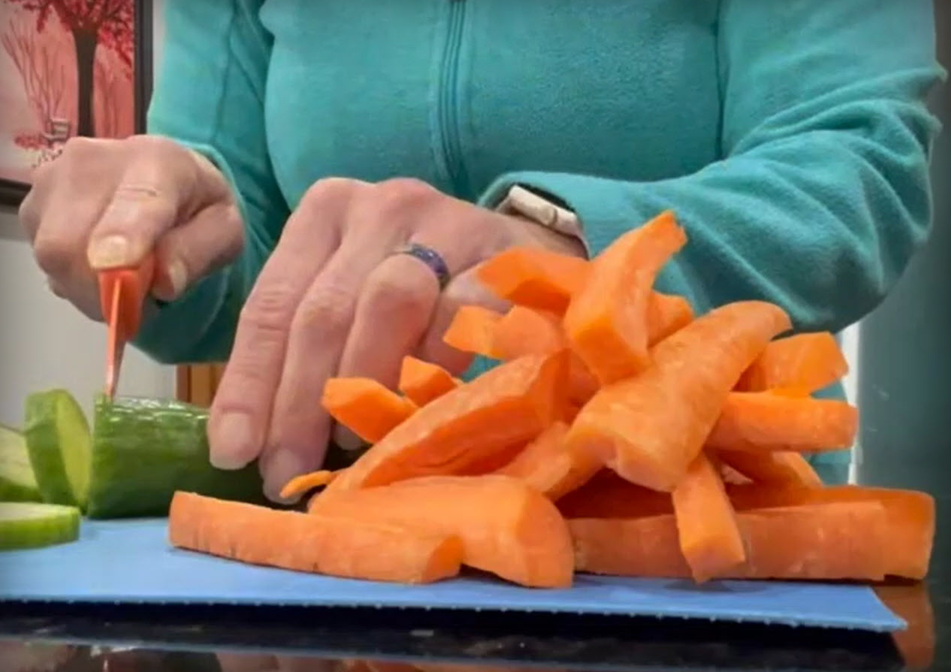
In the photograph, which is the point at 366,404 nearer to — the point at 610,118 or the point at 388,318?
the point at 388,318

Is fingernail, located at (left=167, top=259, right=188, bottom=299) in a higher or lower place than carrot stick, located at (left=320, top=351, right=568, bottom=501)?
lower

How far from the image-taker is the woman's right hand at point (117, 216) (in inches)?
29.2

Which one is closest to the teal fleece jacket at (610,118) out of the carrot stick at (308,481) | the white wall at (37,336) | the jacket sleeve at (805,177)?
the jacket sleeve at (805,177)

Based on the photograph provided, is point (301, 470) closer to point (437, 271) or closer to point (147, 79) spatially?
point (437, 271)

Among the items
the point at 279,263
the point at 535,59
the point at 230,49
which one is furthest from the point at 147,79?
the point at 279,263

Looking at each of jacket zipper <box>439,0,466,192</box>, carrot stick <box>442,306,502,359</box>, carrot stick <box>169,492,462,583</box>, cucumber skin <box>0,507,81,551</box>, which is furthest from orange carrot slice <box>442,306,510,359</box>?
jacket zipper <box>439,0,466,192</box>

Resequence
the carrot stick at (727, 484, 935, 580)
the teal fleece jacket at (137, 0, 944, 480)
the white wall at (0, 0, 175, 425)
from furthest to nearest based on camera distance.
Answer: the white wall at (0, 0, 175, 425) < the teal fleece jacket at (137, 0, 944, 480) < the carrot stick at (727, 484, 935, 580)

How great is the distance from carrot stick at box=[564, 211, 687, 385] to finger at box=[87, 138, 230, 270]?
323 mm

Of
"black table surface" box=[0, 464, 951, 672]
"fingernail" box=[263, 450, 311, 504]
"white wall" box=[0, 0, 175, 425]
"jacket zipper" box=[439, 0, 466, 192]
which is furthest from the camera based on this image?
"white wall" box=[0, 0, 175, 425]

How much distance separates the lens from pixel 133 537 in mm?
609

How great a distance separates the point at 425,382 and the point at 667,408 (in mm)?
141

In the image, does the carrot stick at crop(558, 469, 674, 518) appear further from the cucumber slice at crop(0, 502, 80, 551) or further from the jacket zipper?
the jacket zipper

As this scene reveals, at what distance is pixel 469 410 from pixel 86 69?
6.06 feet

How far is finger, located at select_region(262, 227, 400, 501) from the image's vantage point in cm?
66
